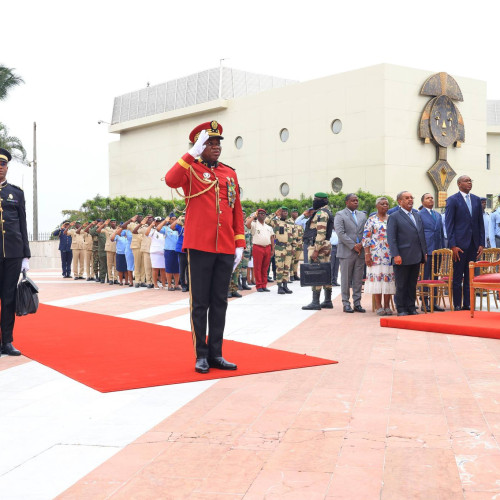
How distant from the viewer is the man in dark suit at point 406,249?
30.0 feet

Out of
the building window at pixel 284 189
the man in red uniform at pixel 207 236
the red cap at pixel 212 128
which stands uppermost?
the building window at pixel 284 189

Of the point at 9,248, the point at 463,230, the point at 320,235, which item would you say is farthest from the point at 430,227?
the point at 9,248

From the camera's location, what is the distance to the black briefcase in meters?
10.1

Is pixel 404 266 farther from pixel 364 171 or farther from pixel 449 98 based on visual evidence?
pixel 449 98

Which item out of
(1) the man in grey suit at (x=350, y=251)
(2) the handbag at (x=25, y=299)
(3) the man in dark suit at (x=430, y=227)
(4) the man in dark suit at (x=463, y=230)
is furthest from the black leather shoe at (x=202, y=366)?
(3) the man in dark suit at (x=430, y=227)

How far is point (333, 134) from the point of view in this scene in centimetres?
3278

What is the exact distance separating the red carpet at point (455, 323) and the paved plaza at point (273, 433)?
1.06 metres

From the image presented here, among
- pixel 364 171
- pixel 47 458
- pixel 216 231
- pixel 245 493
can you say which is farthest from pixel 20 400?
pixel 364 171

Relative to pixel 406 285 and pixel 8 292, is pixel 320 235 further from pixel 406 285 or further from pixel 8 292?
pixel 8 292

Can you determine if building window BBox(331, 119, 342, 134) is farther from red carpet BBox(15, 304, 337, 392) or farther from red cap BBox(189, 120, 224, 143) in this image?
red cap BBox(189, 120, 224, 143)

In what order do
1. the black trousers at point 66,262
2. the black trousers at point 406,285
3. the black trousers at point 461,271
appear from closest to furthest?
1. the black trousers at point 406,285
2. the black trousers at point 461,271
3. the black trousers at point 66,262

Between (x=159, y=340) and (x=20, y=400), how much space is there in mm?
2780

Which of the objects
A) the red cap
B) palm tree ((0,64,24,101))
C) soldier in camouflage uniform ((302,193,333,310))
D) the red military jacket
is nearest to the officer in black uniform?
the red military jacket

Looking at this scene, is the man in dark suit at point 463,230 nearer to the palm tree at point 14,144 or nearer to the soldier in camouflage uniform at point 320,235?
the soldier in camouflage uniform at point 320,235
